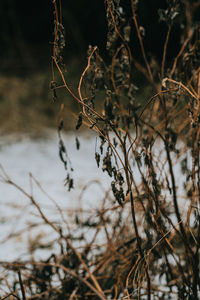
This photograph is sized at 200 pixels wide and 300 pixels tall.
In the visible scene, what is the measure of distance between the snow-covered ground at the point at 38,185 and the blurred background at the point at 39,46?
0.42 meters

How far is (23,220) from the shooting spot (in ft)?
5.63

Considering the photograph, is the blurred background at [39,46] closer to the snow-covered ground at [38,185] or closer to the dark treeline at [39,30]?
the dark treeline at [39,30]

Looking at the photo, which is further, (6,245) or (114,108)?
(6,245)

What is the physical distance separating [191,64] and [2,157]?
1.86 meters

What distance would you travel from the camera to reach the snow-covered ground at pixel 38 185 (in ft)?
5.21

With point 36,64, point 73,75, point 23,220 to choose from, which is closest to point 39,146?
point 23,220

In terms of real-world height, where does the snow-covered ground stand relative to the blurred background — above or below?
below

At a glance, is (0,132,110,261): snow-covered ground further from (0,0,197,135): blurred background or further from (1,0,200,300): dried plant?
(0,0,197,135): blurred background

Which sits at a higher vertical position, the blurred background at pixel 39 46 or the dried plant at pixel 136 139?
the blurred background at pixel 39 46

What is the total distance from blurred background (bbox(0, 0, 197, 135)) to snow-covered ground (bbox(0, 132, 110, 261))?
42 centimetres

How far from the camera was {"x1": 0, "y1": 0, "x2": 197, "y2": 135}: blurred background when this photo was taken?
352cm

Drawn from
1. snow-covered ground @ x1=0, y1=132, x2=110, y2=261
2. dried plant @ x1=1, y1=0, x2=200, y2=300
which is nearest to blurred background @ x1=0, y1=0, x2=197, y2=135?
snow-covered ground @ x1=0, y1=132, x2=110, y2=261

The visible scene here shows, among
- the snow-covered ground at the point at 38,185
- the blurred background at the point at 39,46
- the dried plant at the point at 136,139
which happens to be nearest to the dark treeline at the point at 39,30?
the blurred background at the point at 39,46

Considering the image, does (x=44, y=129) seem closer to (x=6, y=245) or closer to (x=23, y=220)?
(x=23, y=220)
